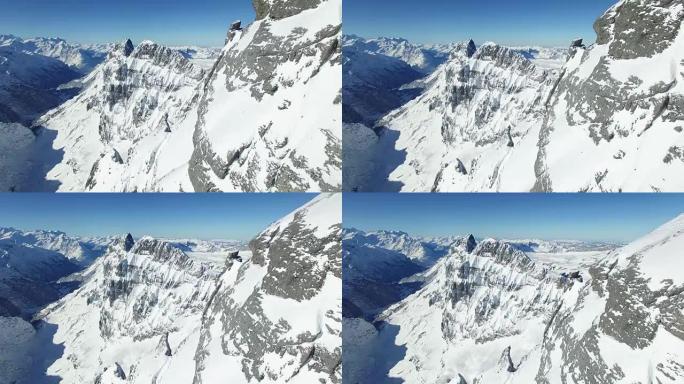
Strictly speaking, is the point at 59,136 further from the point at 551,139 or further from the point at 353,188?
the point at 551,139

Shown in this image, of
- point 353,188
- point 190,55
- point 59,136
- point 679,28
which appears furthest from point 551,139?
point 59,136

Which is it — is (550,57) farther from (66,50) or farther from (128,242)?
(66,50)

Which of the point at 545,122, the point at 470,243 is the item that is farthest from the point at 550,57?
the point at 470,243

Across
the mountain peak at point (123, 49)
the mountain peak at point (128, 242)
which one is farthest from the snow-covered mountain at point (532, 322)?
the mountain peak at point (123, 49)

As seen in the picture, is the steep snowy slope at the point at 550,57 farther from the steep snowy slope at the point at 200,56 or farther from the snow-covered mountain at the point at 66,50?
the snow-covered mountain at the point at 66,50

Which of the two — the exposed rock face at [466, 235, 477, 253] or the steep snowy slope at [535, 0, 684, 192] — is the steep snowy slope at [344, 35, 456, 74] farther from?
the exposed rock face at [466, 235, 477, 253]
